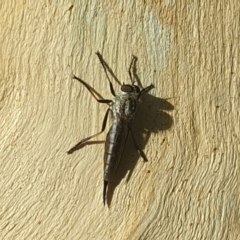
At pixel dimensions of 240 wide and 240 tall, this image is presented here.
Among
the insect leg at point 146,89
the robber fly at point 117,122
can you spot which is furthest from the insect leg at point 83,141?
the insect leg at point 146,89

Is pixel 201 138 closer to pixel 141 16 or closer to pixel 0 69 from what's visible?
pixel 141 16

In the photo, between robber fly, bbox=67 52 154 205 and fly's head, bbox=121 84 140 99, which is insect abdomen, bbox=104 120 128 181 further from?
fly's head, bbox=121 84 140 99

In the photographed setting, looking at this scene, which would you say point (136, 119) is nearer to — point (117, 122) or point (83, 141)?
point (117, 122)

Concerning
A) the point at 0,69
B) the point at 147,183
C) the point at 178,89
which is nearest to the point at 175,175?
the point at 147,183

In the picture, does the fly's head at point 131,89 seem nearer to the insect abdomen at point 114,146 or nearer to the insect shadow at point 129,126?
the insect shadow at point 129,126

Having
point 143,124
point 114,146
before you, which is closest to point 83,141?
point 114,146

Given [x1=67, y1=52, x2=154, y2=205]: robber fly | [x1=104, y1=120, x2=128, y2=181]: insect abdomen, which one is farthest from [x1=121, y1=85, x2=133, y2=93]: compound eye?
[x1=104, y1=120, x2=128, y2=181]: insect abdomen
